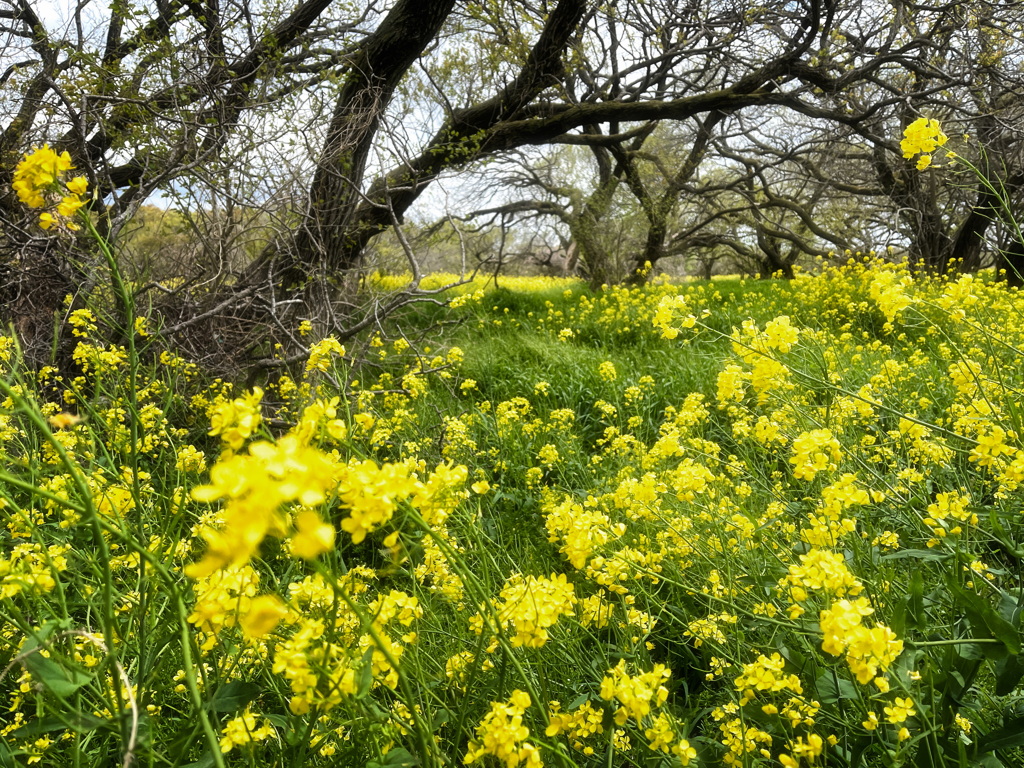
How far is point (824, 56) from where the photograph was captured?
549 cm

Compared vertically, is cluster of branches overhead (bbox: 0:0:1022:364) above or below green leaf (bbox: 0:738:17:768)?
above

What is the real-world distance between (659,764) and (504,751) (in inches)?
20.8

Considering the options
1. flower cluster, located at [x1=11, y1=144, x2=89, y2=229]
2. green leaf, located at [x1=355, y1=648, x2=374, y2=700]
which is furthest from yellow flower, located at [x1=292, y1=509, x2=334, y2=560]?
flower cluster, located at [x1=11, y1=144, x2=89, y2=229]

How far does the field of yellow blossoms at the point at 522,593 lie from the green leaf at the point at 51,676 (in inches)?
0.5

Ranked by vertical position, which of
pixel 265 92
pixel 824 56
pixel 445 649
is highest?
pixel 824 56

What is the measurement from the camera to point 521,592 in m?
1.12

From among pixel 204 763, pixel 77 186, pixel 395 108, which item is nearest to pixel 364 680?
pixel 204 763

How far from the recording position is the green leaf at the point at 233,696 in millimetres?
1005

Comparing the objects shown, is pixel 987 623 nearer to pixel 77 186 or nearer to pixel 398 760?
pixel 398 760

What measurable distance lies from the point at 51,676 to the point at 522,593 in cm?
72

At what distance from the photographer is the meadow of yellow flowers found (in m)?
0.87

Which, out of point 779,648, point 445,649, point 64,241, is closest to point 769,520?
point 779,648

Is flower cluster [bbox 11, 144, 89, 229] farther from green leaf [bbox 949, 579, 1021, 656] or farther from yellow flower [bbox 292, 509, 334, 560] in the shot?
green leaf [bbox 949, 579, 1021, 656]

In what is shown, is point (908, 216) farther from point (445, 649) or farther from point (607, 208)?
point (445, 649)
